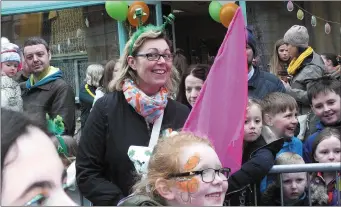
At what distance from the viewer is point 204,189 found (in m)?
2.09

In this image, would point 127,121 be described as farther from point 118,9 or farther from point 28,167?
point 118,9

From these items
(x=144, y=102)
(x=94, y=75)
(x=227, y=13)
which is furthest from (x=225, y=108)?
(x=227, y=13)

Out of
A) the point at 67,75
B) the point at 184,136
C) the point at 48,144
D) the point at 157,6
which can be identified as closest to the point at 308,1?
the point at 157,6

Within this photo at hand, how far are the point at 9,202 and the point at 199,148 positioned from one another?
1.18m

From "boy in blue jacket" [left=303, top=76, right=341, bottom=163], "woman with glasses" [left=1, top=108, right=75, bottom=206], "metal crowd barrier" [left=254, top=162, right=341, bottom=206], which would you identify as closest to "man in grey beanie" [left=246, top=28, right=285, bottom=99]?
"boy in blue jacket" [left=303, top=76, right=341, bottom=163]

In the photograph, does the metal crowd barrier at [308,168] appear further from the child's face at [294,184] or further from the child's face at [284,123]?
the child's face at [284,123]

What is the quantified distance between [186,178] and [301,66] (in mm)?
2565

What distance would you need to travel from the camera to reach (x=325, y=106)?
10.9ft

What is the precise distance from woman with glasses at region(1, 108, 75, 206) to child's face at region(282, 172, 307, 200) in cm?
195

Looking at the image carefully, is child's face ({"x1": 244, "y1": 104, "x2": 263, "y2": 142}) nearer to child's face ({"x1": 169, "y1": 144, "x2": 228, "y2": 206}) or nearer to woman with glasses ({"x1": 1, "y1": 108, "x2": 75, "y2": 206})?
child's face ({"x1": 169, "y1": 144, "x2": 228, "y2": 206})

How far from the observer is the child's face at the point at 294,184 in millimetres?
2879

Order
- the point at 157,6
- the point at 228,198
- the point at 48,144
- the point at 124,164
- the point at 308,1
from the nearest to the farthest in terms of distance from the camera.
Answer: the point at 48,144 < the point at 124,164 < the point at 228,198 < the point at 308,1 < the point at 157,6

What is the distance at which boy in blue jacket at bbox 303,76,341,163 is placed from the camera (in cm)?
328

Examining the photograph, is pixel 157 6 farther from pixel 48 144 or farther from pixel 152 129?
pixel 48 144
